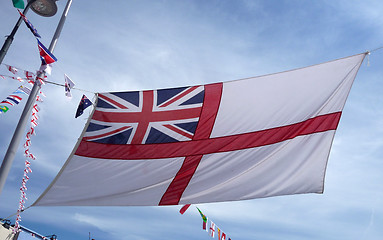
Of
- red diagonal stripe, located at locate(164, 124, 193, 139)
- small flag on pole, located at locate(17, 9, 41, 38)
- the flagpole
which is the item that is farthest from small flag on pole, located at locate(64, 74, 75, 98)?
red diagonal stripe, located at locate(164, 124, 193, 139)

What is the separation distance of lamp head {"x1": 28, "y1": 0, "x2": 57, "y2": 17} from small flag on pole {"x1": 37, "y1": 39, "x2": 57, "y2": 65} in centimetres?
65

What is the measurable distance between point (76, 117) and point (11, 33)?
1594 mm

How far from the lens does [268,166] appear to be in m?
4.63

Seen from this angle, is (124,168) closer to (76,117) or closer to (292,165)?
(76,117)

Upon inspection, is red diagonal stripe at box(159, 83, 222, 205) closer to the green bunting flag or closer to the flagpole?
the flagpole

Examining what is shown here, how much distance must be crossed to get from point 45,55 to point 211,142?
9.74 ft

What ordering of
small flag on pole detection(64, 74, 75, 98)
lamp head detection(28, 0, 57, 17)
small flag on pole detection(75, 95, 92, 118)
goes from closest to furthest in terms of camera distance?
lamp head detection(28, 0, 57, 17) < small flag on pole detection(75, 95, 92, 118) < small flag on pole detection(64, 74, 75, 98)

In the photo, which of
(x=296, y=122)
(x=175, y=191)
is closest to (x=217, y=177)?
(x=175, y=191)

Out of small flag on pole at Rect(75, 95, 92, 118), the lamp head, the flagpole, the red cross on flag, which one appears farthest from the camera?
small flag on pole at Rect(75, 95, 92, 118)

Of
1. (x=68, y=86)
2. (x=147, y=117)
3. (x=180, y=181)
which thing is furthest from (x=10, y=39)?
(x=180, y=181)

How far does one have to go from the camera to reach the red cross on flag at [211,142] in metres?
4.59

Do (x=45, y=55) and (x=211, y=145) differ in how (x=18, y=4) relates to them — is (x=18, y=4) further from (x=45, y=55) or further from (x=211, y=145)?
(x=211, y=145)

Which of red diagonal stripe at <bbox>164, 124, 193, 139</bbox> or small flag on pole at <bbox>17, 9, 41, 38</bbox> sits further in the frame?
red diagonal stripe at <bbox>164, 124, 193, 139</bbox>

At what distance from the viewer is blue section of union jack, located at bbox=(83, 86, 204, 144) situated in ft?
16.8
